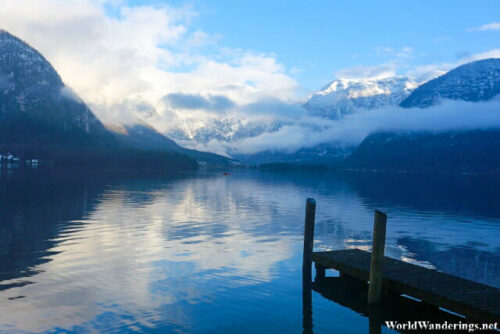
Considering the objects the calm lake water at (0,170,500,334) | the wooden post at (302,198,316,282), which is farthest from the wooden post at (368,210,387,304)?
the wooden post at (302,198,316,282)

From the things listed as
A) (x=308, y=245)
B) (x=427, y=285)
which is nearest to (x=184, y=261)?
(x=308, y=245)

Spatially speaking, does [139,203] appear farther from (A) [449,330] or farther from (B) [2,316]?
(A) [449,330]

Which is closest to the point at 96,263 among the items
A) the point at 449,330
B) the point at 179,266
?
the point at 179,266

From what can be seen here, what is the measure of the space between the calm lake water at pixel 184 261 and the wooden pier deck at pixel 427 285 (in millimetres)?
3342

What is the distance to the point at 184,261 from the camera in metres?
40.2

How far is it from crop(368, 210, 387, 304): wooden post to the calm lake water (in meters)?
2.04

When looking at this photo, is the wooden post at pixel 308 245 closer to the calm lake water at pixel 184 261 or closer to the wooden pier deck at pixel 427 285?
the calm lake water at pixel 184 261

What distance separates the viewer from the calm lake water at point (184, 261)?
2677cm

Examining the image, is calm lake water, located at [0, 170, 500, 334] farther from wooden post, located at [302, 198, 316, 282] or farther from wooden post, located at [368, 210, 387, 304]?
wooden post, located at [368, 210, 387, 304]

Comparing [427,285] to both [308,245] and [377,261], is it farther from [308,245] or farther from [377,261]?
[308,245]

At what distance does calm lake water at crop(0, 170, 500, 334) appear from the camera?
1054 inches

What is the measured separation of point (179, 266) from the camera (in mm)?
38344

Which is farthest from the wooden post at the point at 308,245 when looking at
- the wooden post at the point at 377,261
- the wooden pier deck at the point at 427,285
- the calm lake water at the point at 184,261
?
the wooden post at the point at 377,261

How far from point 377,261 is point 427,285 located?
345cm
